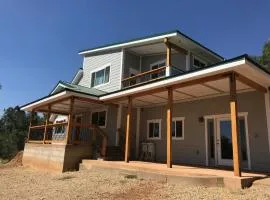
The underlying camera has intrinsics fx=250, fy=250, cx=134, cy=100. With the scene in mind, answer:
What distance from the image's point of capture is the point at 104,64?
17.2 meters

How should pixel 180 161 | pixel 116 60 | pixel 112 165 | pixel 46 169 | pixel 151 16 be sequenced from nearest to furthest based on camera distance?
pixel 112 165 < pixel 180 161 < pixel 46 169 < pixel 151 16 < pixel 116 60

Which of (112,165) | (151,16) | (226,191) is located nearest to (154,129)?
(112,165)

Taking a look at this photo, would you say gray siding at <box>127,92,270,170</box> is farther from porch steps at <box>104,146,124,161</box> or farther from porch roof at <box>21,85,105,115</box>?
porch roof at <box>21,85,105,115</box>

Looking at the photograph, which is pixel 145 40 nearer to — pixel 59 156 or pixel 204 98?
pixel 204 98

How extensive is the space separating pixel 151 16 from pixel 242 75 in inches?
337

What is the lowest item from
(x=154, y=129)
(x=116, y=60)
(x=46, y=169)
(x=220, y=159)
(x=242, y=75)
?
(x=46, y=169)

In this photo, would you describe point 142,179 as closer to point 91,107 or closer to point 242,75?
point 242,75

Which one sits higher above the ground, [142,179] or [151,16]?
[151,16]

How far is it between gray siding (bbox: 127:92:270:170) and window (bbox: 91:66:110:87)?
378cm

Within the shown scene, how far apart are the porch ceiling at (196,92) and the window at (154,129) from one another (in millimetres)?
1119

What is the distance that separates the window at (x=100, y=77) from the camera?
16.8 metres

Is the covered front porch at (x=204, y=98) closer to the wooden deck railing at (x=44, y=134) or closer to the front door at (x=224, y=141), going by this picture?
the front door at (x=224, y=141)

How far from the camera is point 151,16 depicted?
49.7ft

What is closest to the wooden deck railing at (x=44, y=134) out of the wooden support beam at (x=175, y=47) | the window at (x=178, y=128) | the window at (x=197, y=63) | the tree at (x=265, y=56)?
the window at (x=178, y=128)
